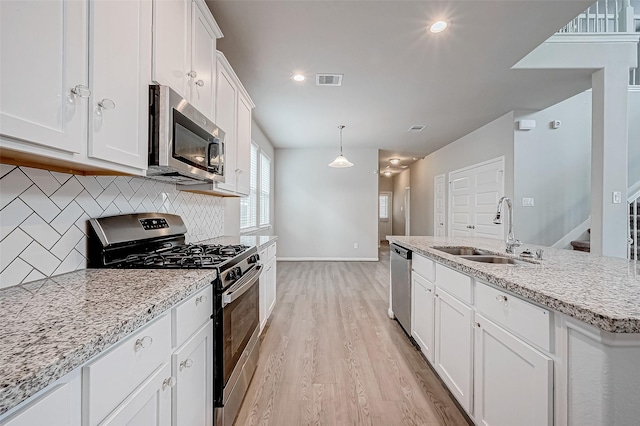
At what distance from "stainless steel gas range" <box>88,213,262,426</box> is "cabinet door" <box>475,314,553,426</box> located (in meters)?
1.27

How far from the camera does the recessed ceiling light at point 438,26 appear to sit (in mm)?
2295

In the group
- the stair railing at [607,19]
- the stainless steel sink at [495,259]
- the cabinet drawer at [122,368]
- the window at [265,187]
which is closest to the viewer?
the cabinet drawer at [122,368]

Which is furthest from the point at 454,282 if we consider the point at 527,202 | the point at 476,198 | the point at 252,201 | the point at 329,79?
the point at 476,198

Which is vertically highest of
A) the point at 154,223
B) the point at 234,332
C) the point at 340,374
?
the point at 154,223

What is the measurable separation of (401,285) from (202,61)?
2536 millimetres

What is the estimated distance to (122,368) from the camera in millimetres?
738

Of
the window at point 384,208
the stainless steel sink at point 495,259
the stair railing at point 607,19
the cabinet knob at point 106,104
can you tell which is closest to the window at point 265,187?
the stainless steel sink at point 495,259

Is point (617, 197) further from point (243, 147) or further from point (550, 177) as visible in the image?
point (243, 147)

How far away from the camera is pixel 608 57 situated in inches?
121

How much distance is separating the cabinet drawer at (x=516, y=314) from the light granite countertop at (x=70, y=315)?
1307 mm

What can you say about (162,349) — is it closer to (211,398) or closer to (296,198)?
(211,398)

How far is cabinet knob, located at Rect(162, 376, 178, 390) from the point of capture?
0.93 m

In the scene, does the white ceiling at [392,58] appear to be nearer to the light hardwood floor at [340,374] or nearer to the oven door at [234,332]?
the oven door at [234,332]

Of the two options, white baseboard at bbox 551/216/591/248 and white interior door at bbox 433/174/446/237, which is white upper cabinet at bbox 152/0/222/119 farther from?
white interior door at bbox 433/174/446/237
